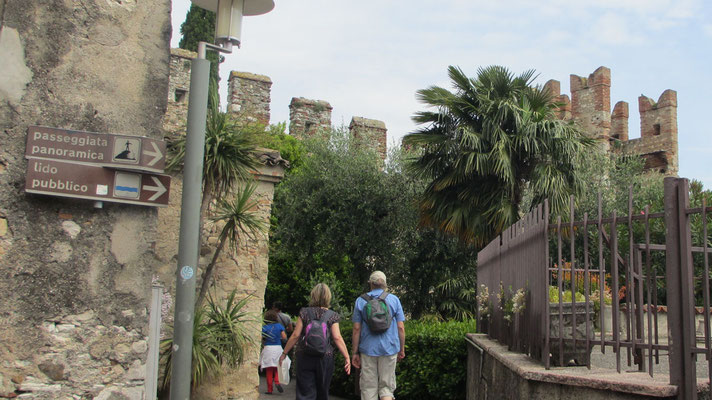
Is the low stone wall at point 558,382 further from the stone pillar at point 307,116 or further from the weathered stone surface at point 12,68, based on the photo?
the stone pillar at point 307,116

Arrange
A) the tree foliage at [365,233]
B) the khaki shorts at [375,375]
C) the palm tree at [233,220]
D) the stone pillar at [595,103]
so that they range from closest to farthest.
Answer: the khaki shorts at [375,375] → the palm tree at [233,220] → the tree foliage at [365,233] → the stone pillar at [595,103]

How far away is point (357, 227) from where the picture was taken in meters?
17.2

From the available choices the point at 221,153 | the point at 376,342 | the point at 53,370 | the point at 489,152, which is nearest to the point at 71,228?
the point at 53,370

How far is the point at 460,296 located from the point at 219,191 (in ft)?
31.3

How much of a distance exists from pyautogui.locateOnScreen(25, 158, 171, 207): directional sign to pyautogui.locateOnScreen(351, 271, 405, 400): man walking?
2.87 meters

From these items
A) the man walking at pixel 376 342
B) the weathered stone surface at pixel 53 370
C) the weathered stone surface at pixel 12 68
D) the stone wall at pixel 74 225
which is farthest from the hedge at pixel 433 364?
the weathered stone surface at pixel 12 68

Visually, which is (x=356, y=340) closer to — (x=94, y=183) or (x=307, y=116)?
(x=94, y=183)

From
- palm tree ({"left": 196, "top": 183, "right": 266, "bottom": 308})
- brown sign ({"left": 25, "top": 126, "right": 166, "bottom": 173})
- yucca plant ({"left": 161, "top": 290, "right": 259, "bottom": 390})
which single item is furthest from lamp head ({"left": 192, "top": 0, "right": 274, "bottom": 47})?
yucca plant ({"left": 161, "top": 290, "right": 259, "bottom": 390})

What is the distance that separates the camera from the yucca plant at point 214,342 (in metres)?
7.80

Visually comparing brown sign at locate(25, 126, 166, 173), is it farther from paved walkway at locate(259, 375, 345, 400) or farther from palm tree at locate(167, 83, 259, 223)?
paved walkway at locate(259, 375, 345, 400)

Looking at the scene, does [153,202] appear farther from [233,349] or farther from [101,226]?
[233,349]

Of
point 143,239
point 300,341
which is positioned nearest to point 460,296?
point 300,341

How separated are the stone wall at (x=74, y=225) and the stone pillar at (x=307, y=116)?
17.1 m

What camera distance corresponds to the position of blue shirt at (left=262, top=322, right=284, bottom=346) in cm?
1159
